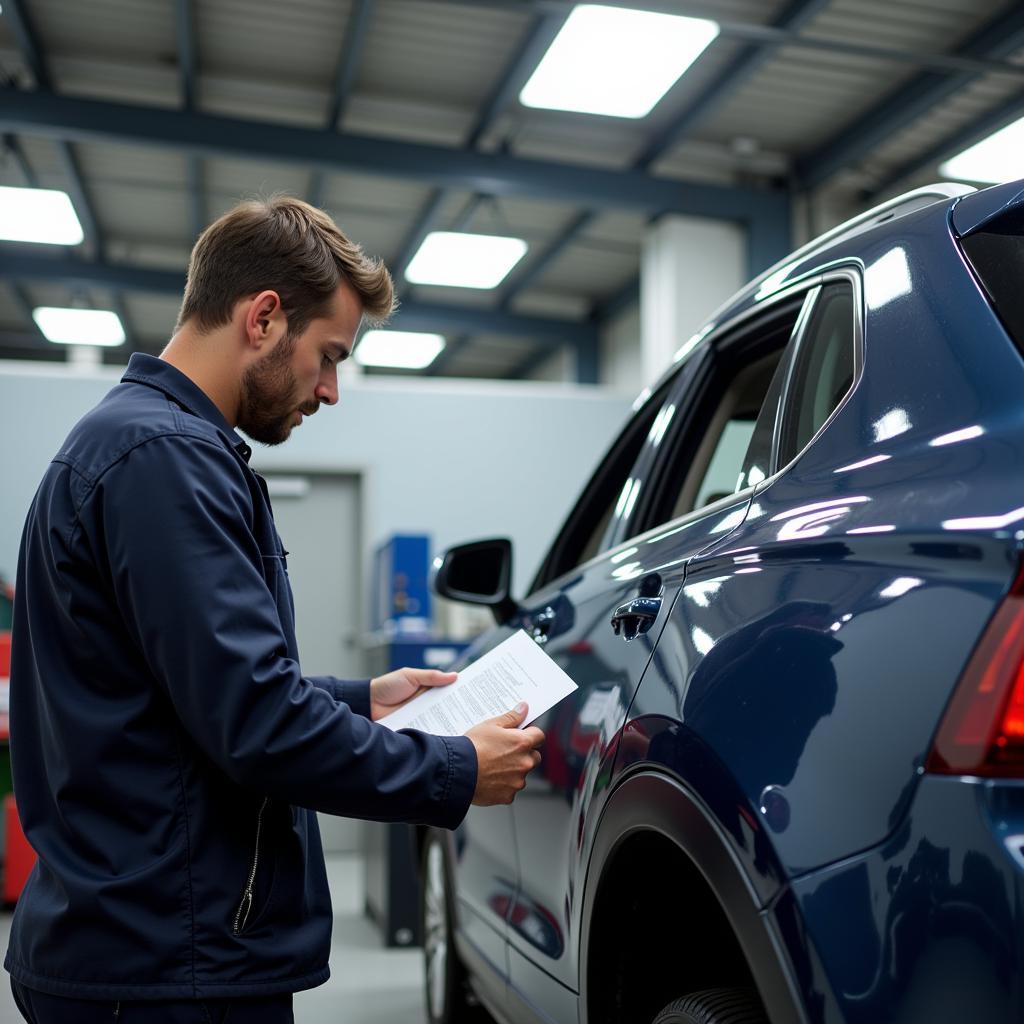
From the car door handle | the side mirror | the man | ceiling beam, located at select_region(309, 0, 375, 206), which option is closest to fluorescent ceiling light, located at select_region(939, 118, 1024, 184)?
ceiling beam, located at select_region(309, 0, 375, 206)

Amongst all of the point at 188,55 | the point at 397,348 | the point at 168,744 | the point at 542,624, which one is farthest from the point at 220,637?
the point at 397,348

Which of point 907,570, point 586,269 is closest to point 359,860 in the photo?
point 586,269

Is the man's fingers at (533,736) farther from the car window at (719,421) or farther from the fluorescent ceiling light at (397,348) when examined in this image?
the fluorescent ceiling light at (397,348)

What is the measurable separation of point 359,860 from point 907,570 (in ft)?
23.5

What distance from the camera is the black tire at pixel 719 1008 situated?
1318mm

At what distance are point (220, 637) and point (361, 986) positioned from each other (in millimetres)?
3534

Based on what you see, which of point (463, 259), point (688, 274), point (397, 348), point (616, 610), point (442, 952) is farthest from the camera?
point (397, 348)

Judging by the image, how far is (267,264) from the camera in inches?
59.1

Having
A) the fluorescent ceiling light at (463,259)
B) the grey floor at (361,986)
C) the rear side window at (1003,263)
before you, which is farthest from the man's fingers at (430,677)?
the fluorescent ceiling light at (463,259)

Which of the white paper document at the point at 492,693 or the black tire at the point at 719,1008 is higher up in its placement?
the white paper document at the point at 492,693

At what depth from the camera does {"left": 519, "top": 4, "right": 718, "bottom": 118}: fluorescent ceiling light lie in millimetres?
6262

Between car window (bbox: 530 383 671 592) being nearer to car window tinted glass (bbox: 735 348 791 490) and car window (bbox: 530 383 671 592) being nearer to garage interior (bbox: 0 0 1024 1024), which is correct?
car window tinted glass (bbox: 735 348 791 490)

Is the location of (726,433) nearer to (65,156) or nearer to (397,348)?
(65,156)

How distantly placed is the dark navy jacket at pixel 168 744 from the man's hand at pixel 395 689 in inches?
18.3
